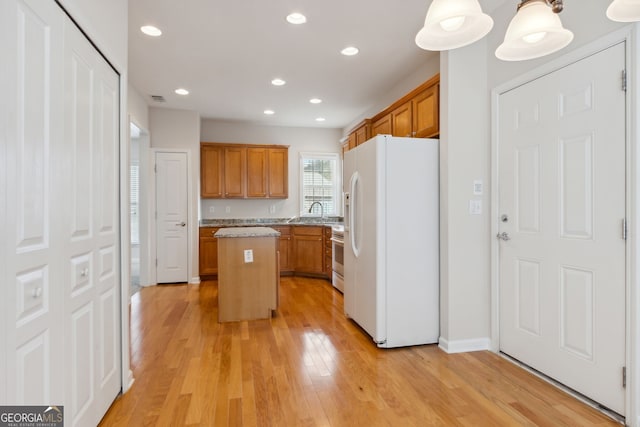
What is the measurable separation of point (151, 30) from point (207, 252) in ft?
11.4

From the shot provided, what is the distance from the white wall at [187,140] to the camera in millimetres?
5414

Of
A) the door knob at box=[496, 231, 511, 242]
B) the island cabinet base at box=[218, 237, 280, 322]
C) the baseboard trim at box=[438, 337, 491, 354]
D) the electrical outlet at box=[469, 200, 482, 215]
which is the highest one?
the electrical outlet at box=[469, 200, 482, 215]

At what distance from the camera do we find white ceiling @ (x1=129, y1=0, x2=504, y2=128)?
277 centimetres

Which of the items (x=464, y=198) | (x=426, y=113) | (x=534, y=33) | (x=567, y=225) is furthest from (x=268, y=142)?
(x=534, y=33)

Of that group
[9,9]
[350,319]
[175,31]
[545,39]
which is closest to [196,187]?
[175,31]

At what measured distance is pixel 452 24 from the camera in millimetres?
1387

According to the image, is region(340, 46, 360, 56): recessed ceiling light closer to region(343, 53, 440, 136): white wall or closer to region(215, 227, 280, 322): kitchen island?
region(343, 53, 440, 136): white wall

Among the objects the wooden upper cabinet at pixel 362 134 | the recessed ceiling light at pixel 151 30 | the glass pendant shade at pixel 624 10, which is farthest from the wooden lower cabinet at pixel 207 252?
the glass pendant shade at pixel 624 10

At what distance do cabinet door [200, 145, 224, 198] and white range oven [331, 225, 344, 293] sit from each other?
90.3 inches

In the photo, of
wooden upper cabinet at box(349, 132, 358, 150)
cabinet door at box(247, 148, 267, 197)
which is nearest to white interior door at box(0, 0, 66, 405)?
wooden upper cabinet at box(349, 132, 358, 150)

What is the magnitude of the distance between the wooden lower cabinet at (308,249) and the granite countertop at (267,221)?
0.63 ft

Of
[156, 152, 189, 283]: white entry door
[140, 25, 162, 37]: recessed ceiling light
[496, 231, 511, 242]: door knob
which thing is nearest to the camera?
[496, 231, 511, 242]: door knob

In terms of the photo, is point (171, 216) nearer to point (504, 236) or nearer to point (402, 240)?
point (402, 240)

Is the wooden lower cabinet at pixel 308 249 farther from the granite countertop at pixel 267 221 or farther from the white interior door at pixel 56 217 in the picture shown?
the white interior door at pixel 56 217
